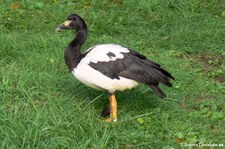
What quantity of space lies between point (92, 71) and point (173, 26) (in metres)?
3.25

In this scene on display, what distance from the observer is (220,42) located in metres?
6.71

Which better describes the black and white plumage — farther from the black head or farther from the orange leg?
the black head

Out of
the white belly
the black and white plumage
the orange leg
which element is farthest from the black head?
the orange leg

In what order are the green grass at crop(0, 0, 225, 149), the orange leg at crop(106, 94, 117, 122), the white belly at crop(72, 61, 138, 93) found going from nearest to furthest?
the green grass at crop(0, 0, 225, 149), the white belly at crop(72, 61, 138, 93), the orange leg at crop(106, 94, 117, 122)

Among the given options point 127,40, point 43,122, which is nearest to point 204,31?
point 127,40

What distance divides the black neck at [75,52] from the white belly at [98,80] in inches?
3.4

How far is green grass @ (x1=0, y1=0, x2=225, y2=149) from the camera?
3.83 m

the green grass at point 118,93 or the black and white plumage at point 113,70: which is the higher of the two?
the black and white plumage at point 113,70

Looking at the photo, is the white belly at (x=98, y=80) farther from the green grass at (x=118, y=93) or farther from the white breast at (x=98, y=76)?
the green grass at (x=118, y=93)

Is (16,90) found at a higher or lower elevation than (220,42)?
higher

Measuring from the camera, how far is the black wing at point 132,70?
417 centimetres

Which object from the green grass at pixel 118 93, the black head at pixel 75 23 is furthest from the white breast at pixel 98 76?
the black head at pixel 75 23

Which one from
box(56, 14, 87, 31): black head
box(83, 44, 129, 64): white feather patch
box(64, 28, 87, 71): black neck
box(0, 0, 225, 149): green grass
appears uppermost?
box(56, 14, 87, 31): black head

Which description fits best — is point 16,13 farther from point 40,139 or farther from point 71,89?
point 40,139
